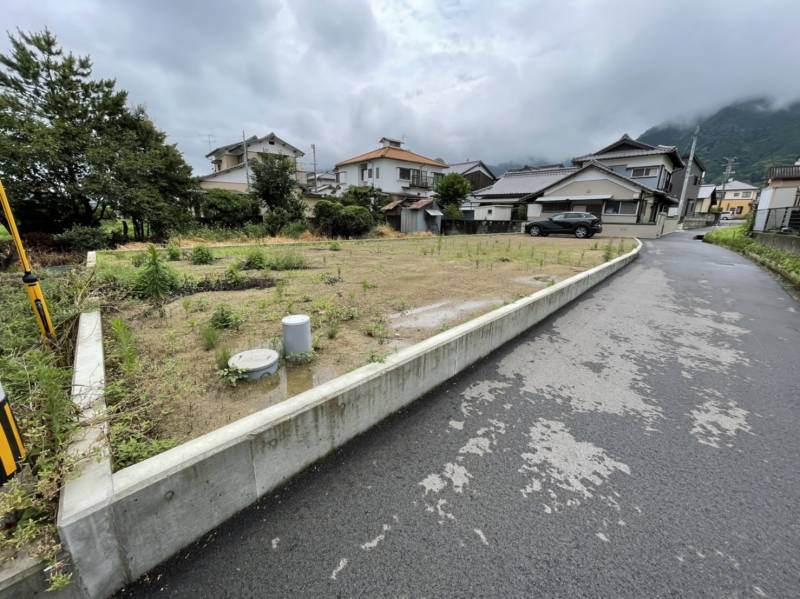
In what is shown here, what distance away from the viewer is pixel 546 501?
1.90 metres

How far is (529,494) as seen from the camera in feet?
6.37

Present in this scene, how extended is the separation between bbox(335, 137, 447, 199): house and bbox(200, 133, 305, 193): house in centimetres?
517

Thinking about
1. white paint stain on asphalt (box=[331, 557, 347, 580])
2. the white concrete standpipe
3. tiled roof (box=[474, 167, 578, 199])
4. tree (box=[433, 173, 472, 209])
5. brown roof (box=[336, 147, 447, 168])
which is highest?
brown roof (box=[336, 147, 447, 168])

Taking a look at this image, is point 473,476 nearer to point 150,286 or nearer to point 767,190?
point 150,286

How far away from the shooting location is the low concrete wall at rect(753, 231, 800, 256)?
376 inches

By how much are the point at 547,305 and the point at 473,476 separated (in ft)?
11.4

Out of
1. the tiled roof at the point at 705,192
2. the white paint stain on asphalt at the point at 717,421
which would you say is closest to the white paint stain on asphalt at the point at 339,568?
the white paint stain on asphalt at the point at 717,421

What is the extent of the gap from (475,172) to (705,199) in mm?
36875

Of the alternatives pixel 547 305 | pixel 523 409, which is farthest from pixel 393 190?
pixel 523 409

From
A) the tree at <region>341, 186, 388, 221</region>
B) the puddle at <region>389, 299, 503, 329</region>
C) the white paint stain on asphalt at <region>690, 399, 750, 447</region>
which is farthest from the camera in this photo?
the tree at <region>341, 186, 388, 221</region>

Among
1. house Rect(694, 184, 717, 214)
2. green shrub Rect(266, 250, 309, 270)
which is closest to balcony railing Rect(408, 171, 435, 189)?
green shrub Rect(266, 250, 309, 270)

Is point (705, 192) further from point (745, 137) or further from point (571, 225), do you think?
point (571, 225)

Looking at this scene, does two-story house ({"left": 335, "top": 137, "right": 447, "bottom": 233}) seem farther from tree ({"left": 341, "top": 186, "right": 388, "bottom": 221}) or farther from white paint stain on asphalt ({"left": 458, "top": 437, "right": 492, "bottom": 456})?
white paint stain on asphalt ({"left": 458, "top": 437, "right": 492, "bottom": 456})

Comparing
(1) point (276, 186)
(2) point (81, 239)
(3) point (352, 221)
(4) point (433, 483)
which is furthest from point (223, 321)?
(1) point (276, 186)
